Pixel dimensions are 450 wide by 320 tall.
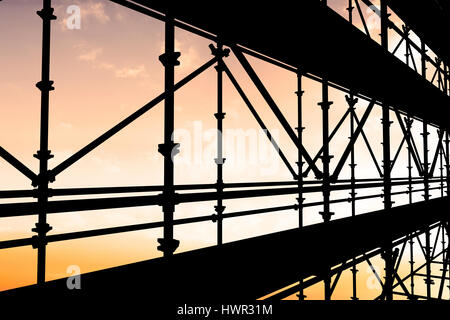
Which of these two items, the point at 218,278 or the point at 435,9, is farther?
the point at 435,9

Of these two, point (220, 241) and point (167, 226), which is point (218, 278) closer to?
point (167, 226)

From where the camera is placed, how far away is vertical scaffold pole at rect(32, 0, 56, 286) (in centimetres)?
314

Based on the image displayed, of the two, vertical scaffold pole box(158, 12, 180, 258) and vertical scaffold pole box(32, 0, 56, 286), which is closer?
vertical scaffold pole box(32, 0, 56, 286)

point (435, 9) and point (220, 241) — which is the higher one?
point (435, 9)

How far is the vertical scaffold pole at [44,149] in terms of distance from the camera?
3.14m

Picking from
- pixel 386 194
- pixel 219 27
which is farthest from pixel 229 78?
pixel 386 194

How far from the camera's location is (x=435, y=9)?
33.9 feet

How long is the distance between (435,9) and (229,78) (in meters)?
8.67

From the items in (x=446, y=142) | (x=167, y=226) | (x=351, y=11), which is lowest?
(x=167, y=226)

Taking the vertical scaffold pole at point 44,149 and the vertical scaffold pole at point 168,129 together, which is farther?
the vertical scaffold pole at point 168,129

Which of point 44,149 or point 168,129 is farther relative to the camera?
point 168,129

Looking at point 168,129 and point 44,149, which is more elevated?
point 168,129

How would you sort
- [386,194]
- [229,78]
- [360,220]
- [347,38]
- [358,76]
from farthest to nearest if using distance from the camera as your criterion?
[386,194] < [360,220] < [358,76] < [347,38] < [229,78]

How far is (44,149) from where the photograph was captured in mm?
3238
